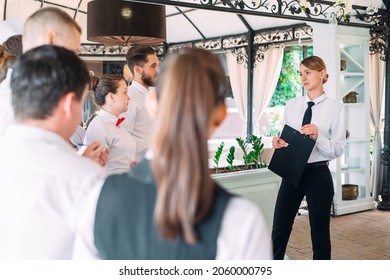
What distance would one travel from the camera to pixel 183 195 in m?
1.03

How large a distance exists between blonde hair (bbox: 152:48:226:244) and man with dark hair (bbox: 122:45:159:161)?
1972 mm

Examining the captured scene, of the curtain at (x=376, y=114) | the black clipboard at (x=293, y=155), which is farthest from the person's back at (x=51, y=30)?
the curtain at (x=376, y=114)

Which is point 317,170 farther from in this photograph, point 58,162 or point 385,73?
point 385,73

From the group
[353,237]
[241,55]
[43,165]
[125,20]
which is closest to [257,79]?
[241,55]

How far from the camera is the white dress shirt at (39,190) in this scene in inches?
47.4

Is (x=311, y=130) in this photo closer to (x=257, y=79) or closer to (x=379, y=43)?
(x=379, y=43)

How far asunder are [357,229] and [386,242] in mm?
531

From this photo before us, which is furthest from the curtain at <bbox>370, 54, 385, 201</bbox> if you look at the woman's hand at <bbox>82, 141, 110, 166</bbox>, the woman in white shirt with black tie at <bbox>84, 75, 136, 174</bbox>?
the woman's hand at <bbox>82, 141, 110, 166</bbox>

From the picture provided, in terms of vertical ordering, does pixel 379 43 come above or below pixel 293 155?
above

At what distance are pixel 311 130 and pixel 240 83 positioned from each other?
5651mm

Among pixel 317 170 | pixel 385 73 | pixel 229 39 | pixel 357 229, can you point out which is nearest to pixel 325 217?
pixel 317 170

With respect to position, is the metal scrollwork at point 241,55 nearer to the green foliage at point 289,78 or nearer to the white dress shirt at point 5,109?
the green foliage at point 289,78

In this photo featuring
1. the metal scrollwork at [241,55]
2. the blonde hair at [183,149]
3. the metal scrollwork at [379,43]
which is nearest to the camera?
the blonde hair at [183,149]

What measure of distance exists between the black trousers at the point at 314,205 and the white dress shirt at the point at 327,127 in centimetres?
11
